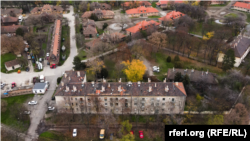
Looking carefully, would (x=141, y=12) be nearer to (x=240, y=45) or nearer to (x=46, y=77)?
(x=240, y=45)

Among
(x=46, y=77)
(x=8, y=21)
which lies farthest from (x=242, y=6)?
(x=8, y=21)

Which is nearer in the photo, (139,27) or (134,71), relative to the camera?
(134,71)

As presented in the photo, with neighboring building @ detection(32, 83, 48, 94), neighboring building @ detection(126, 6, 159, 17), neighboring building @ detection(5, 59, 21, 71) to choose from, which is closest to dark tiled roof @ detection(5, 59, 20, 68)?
neighboring building @ detection(5, 59, 21, 71)

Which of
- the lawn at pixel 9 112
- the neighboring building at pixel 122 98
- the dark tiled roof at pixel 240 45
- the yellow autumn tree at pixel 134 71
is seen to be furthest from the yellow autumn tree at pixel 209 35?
the lawn at pixel 9 112

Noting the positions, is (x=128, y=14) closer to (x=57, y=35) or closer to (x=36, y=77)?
(x=57, y=35)

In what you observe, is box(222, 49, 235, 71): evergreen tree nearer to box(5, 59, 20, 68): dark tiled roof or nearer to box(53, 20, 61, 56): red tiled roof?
box(53, 20, 61, 56): red tiled roof

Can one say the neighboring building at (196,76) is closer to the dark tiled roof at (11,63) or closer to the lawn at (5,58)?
the dark tiled roof at (11,63)
